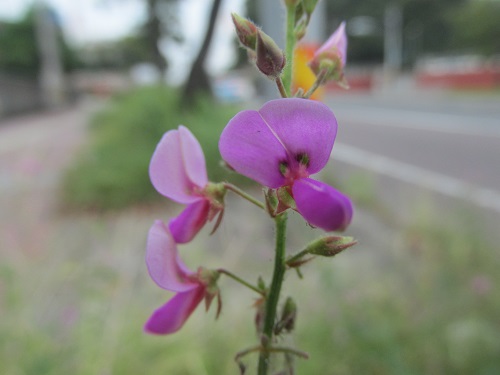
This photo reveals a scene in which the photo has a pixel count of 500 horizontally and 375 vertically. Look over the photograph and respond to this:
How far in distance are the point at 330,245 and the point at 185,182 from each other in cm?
21

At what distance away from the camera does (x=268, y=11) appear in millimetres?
3617

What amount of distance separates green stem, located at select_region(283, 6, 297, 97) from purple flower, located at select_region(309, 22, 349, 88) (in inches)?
3.1

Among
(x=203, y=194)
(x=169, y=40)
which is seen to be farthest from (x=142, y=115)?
(x=169, y=40)

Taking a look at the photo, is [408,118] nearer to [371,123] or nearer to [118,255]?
[371,123]

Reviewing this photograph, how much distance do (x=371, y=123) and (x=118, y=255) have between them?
1010cm

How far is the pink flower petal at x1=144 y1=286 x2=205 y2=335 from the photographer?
649 mm

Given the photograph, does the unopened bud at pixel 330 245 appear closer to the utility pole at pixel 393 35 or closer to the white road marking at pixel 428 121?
the white road marking at pixel 428 121

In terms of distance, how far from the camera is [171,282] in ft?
2.06

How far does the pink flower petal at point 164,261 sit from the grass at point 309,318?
2.98ft

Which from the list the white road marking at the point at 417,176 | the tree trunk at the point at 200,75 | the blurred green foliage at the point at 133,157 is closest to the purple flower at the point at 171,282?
the white road marking at the point at 417,176

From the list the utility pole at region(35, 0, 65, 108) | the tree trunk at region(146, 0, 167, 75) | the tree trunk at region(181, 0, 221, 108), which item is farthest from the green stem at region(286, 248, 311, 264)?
the tree trunk at region(146, 0, 167, 75)

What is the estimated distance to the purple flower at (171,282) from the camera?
596 millimetres

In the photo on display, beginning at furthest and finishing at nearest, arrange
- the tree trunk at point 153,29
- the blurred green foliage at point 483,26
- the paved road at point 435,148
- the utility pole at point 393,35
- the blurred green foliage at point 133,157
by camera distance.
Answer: the utility pole at point 393,35
the tree trunk at point 153,29
the blurred green foliage at point 483,26
the paved road at point 435,148
the blurred green foliage at point 133,157

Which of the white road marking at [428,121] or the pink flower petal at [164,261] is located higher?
the pink flower petal at [164,261]
